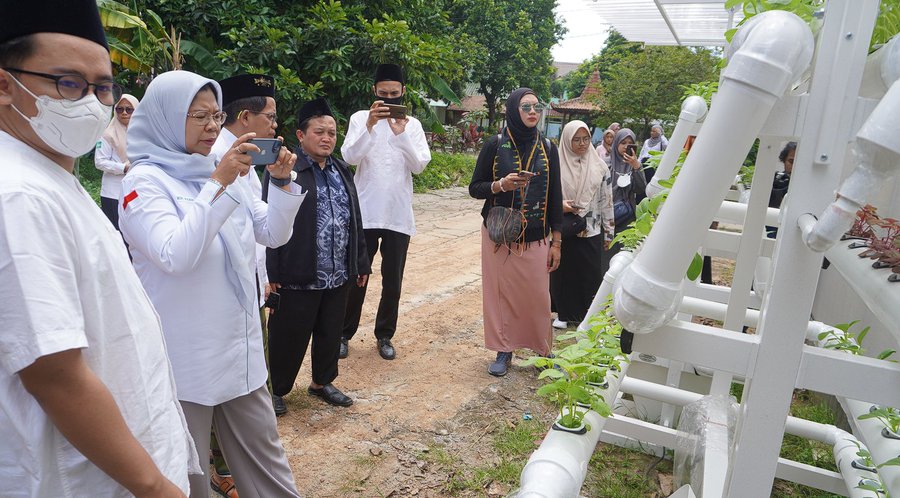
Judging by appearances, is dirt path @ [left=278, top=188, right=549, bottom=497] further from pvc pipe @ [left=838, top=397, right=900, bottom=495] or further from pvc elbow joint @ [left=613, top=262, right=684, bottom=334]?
pvc elbow joint @ [left=613, top=262, right=684, bottom=334]

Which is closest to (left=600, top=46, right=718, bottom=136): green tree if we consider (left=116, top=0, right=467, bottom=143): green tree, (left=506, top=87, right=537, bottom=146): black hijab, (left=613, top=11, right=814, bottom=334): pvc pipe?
Answer: (left=116, top=0, right=467, bottom=143): green tree

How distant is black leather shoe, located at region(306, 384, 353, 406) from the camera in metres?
3.60

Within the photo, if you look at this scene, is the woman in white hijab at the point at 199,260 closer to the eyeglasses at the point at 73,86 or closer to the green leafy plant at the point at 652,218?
the eyeglasses at the point at 73,86

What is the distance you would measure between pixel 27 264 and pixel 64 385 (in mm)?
218

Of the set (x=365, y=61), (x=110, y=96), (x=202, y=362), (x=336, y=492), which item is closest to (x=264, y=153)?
(x=202, y=362)

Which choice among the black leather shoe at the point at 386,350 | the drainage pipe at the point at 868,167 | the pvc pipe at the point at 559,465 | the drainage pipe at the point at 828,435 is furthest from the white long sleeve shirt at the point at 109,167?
the drainage pipe at the point at 868,167

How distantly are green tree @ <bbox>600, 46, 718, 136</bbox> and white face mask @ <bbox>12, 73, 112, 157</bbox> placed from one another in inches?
676

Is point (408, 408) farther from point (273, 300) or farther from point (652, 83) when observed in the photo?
point (652, 83)

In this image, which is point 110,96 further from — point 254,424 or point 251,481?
point 251,481

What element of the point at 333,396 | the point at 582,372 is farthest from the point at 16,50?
the point at 333,396

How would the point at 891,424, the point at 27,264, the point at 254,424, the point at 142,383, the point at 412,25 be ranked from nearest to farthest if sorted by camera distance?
the point at 27,264, the point at 142,383, the point at 891,424, the point at 254,424, the point at 412,25

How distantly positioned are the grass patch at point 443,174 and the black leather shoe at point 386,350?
28.8 ft

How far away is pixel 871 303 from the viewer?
1006 millimetres

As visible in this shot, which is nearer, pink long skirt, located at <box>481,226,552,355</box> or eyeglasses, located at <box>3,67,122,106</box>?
eyeglasses, located at <box>3,67,122,106</box>
